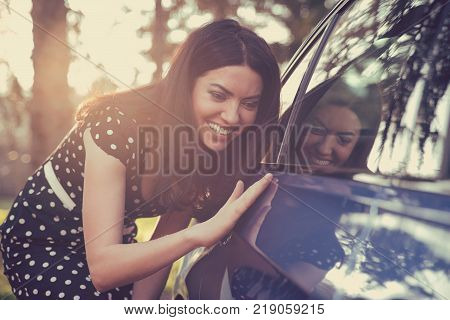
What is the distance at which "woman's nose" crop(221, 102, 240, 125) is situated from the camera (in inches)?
69.1

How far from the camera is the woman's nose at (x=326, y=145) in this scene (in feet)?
4.68

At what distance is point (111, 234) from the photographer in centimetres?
152

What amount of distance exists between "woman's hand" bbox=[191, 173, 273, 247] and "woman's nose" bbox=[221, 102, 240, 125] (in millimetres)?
420

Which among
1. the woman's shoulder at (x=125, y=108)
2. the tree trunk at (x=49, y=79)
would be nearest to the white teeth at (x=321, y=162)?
the woman's shoulder at (x=125, y=108)

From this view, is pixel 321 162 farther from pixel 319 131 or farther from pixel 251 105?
pixel 251 105

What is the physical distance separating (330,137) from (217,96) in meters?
0.43

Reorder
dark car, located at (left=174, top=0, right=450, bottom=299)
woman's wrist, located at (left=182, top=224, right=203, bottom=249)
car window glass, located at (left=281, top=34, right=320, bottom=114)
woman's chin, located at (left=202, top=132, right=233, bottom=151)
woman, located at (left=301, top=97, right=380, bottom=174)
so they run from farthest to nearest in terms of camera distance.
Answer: woman's chin, located at (left=202, top=132, right=233, bottom=151), car window glass, located at (left=281, top=34, right=320, bottom=114), woman's wrist, located at (left=182, top=224, right=203, bottom=249), woman, located at (left=301, top=97, right=380, bottom=174), dark car, located at (left=174, top=0, right=450, bottom=299)

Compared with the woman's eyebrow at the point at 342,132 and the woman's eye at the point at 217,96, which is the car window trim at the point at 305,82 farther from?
the woman's eye at the point at 217,96

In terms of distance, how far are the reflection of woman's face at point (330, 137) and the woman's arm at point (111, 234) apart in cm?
23

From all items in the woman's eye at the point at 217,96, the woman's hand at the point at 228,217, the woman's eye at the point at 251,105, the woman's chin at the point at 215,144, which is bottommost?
the woman's hand at the point at 228,217

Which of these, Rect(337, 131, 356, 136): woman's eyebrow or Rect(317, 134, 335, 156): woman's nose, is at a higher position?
Rect(337, 131, 356, 136): woman's eyebrow

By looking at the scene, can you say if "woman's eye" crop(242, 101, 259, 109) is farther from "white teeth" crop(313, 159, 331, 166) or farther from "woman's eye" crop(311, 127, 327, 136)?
"white teeth" crop(313, 159, 331, 166)

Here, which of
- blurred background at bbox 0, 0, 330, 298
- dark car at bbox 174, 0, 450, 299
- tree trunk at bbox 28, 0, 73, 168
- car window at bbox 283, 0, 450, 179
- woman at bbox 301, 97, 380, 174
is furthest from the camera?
tree trunk at bbox 28, 0, 73, 168

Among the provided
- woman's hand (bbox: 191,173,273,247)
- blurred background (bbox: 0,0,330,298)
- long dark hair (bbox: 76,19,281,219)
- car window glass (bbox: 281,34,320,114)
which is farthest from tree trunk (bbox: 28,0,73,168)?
woman's hand (bbox: 191,173,273,247)
